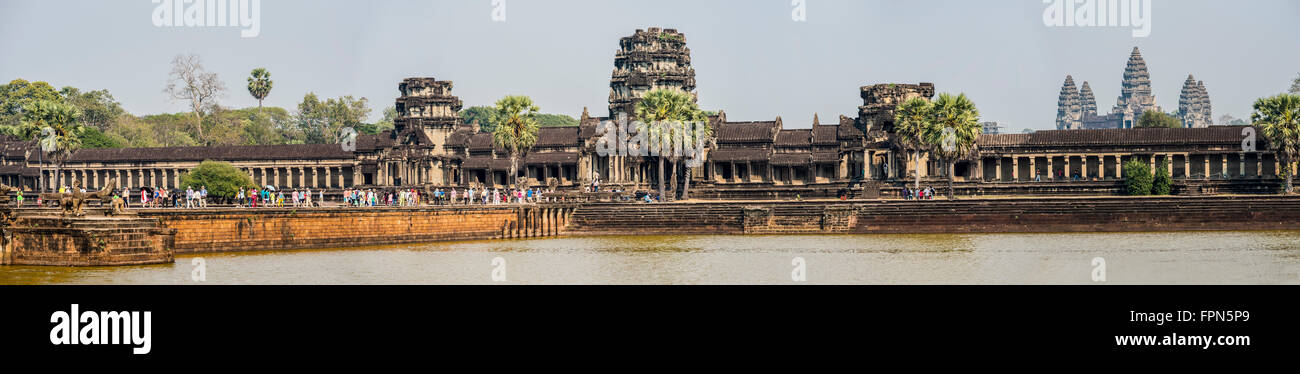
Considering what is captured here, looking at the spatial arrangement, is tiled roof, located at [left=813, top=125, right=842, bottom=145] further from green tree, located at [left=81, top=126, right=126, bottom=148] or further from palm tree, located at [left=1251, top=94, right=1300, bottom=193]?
green tree, located at [left=81, top=126, right=126, bottom=148]

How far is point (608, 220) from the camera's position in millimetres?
72562

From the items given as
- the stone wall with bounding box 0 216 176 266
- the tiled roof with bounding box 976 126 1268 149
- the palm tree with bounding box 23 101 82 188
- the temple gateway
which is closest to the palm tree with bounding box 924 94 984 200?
the temple gateway

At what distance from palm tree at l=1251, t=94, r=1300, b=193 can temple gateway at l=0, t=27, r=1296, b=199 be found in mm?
4288

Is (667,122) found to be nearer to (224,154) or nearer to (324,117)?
(224,154)

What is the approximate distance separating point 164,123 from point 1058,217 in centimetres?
11762

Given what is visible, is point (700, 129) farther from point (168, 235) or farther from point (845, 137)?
point (168, 235)

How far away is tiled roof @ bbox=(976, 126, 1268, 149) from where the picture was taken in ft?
287

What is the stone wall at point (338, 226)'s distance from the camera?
53.1m

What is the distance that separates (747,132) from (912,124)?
48.9 feet

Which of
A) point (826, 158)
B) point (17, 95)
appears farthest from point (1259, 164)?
point (17, 95)

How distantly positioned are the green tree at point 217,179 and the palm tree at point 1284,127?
63.1 meters
